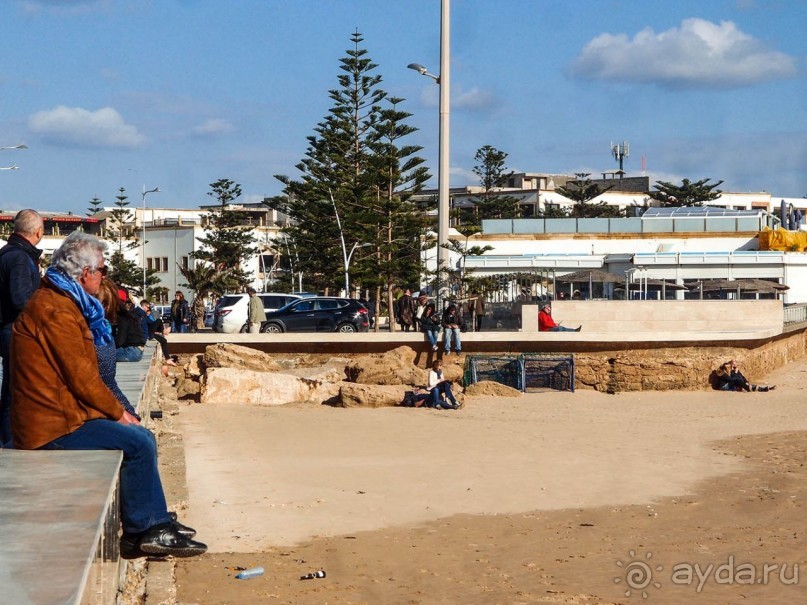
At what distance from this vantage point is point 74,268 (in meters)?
5.02

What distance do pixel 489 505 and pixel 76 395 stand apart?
7791mm

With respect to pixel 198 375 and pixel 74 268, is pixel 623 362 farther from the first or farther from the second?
pixel 74 268

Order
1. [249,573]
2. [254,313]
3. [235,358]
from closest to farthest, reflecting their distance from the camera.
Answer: [249,573] < [235,358] < [254,313]

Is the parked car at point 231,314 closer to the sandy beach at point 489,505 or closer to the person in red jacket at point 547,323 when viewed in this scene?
the person in red jacket at point 547,323

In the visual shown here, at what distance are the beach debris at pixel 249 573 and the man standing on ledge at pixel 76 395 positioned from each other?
3.25m

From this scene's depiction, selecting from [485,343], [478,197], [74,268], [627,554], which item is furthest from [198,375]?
[478,197]

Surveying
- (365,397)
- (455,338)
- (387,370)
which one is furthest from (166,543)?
(455,338)

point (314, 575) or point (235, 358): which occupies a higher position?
point (235, 358)

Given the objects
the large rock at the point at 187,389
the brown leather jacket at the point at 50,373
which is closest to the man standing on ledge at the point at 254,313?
the large rock at the point at 187,389

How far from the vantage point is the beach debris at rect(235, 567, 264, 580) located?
8.36 metres

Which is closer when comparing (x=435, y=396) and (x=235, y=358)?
(x=435, y=396)

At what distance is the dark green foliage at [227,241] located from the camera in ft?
204

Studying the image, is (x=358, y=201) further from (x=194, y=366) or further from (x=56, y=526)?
(x=56, y=526)

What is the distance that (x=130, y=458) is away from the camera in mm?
5000
